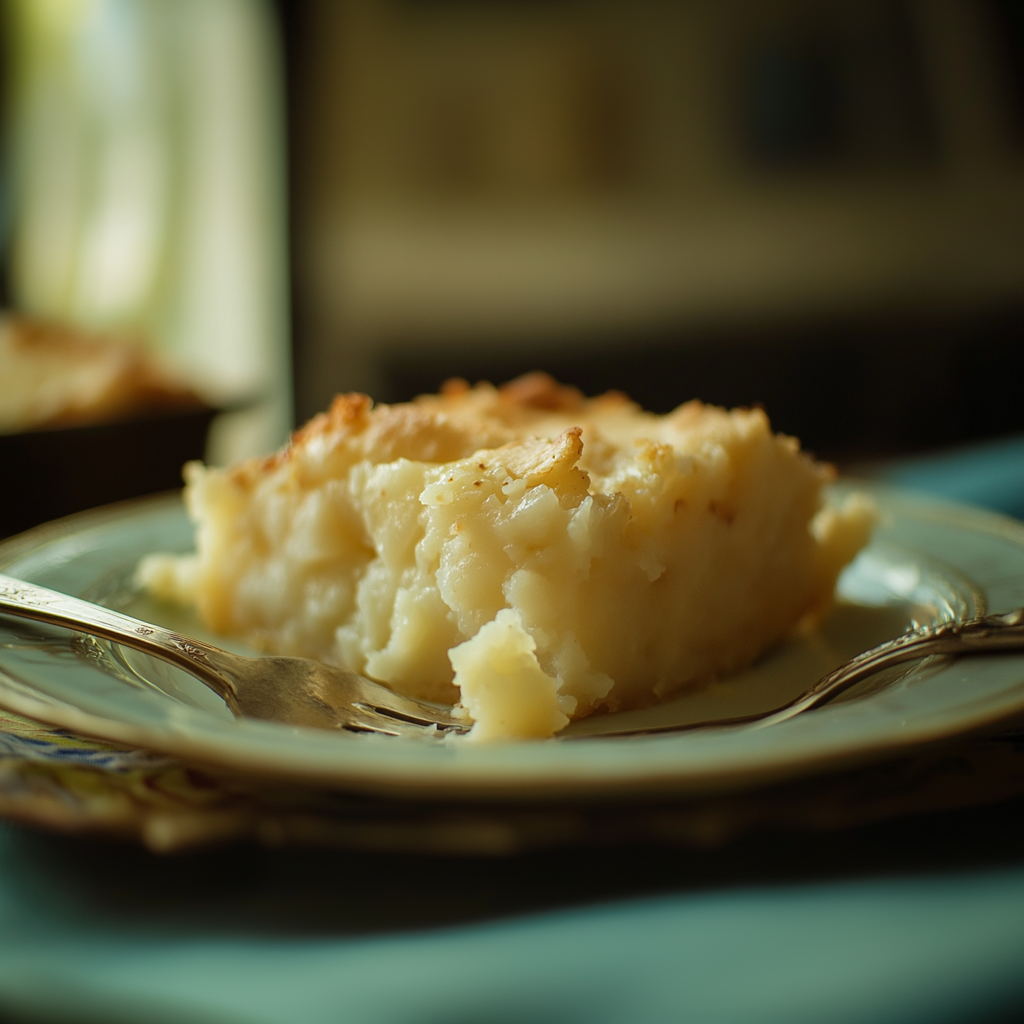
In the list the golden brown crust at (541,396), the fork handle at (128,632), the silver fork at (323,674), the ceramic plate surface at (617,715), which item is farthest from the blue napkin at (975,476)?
the fork handle at (128,632)

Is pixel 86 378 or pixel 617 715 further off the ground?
pixel 86 378

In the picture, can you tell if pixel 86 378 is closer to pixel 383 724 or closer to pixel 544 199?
pixel 383 724

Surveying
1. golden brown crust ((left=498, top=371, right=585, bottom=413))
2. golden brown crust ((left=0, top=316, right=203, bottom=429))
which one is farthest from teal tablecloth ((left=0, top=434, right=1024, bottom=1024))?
golden brown crust ((left=0, top=316, right=203, bottom=429))

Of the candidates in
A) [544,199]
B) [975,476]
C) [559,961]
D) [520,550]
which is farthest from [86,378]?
[544,199]

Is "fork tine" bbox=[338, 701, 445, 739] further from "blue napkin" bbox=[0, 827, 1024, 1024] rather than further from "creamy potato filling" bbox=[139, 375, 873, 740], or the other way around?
"blue napkin" bbox=[0, 827, 1024, 1024]

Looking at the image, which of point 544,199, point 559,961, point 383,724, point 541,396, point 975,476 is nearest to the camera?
point 559,961

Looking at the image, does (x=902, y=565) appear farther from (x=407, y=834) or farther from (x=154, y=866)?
(x=154, y=866)
